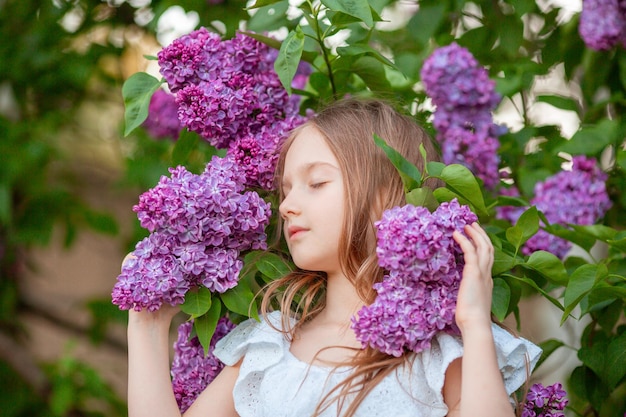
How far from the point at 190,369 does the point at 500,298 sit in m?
0.57

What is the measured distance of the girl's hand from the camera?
4.19 ft

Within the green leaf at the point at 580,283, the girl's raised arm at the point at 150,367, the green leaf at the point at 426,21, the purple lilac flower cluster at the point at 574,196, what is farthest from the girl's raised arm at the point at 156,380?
the green leaf at the point at 426,21

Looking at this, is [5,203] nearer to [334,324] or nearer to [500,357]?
[334,324]

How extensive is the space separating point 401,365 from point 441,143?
0.77 metres

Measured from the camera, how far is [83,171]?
407 cm

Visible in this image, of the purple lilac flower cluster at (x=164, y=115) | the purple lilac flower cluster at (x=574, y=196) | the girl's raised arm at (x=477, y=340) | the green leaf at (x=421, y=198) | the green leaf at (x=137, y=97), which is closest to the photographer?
the girl's raised arm at (x=477, y=340)

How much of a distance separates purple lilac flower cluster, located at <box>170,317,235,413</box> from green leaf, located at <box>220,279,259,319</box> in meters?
0.15

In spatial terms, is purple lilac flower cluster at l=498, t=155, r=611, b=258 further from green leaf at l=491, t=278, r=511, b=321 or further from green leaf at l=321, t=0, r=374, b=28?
green leaf at l=321, t=0, r=374, b=28

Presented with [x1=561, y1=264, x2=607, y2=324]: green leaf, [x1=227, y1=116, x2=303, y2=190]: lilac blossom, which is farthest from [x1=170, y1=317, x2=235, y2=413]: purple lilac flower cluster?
[x1=561, y1=264, x2=607, y2=324]: green leaf

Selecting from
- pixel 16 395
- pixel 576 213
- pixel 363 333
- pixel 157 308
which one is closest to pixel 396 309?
pixel 363 333

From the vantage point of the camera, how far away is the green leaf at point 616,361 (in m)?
1.63

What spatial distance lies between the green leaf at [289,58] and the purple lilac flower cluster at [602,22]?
32.8 inches

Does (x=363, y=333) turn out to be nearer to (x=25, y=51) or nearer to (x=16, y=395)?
(x=25, y=51)

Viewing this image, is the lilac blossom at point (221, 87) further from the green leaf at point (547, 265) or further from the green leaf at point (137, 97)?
the green leaf at point (547, 265)
